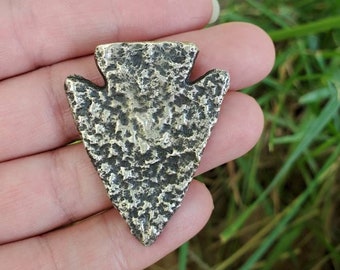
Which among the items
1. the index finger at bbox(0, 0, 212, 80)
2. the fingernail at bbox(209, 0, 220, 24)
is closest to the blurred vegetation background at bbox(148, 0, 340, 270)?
the fingernail at bbox(209, 0, 220, 24)

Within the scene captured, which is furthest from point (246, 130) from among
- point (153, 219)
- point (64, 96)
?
point (64, 96)

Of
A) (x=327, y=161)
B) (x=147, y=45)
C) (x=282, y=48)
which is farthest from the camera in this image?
(x=282, y=48)

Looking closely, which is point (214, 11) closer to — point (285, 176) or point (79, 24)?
point (79, 24)

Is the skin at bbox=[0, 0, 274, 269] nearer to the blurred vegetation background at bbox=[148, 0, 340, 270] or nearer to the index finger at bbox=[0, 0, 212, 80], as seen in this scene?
the index finger at bbox=[0, 0, 212, 80]

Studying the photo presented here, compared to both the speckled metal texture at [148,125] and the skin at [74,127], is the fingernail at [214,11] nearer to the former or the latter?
the skin at [74,127]

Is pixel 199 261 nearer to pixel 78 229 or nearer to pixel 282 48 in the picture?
pixel 78 229

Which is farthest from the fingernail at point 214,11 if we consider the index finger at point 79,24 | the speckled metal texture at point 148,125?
the speckled metal texture at point 148,125

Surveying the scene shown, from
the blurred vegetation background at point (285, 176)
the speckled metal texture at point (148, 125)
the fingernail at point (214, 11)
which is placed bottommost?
the blurred vegetation background at point (285, 176)

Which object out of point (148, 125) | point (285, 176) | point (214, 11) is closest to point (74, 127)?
point (148, 125)
